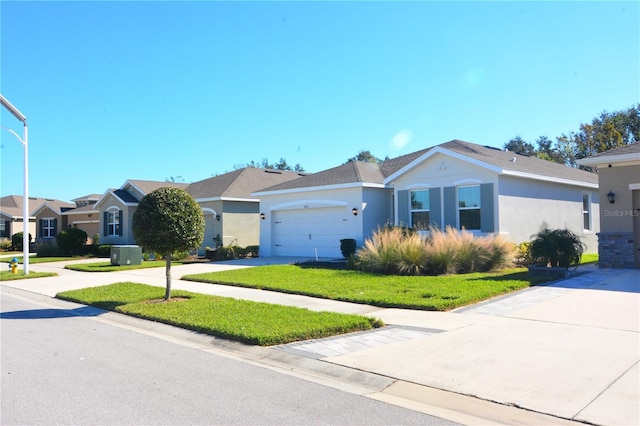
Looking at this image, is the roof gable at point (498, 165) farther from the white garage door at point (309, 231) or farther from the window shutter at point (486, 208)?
the white garage door at point (309, 231)

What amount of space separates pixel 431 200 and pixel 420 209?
2.36ft

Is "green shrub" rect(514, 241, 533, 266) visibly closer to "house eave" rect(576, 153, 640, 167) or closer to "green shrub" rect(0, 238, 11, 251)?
"house eave" rect(576, 153, 640, 167)

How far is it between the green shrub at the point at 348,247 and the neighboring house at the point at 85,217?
24570 mm

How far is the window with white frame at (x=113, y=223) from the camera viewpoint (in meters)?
32.1

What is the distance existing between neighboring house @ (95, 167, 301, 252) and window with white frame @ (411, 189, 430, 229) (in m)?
9.77

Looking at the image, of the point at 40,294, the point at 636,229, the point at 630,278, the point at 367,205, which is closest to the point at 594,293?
the point at 630,278

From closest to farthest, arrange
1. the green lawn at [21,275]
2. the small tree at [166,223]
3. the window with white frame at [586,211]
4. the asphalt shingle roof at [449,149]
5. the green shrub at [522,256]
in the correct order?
the small tree at [166,223]
the green shrub at [522,256]
the green lawn at [21,275]
the asphalt shingle roof at [449,149]
the window with white frame at [586,211]

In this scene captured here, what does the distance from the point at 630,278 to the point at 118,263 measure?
64.1 ft

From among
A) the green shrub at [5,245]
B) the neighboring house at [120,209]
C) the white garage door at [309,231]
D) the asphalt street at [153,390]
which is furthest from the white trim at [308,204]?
the green shrub at [5,245]

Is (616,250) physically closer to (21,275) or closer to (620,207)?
(620,207)

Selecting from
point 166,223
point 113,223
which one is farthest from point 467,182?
point 113,223

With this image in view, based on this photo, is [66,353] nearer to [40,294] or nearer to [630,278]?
[40,294]

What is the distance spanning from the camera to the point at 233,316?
942 centimetres

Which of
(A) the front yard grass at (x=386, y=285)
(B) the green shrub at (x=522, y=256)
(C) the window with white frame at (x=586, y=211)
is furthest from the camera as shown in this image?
(C) the window with white frame at (x=586, y=211)
